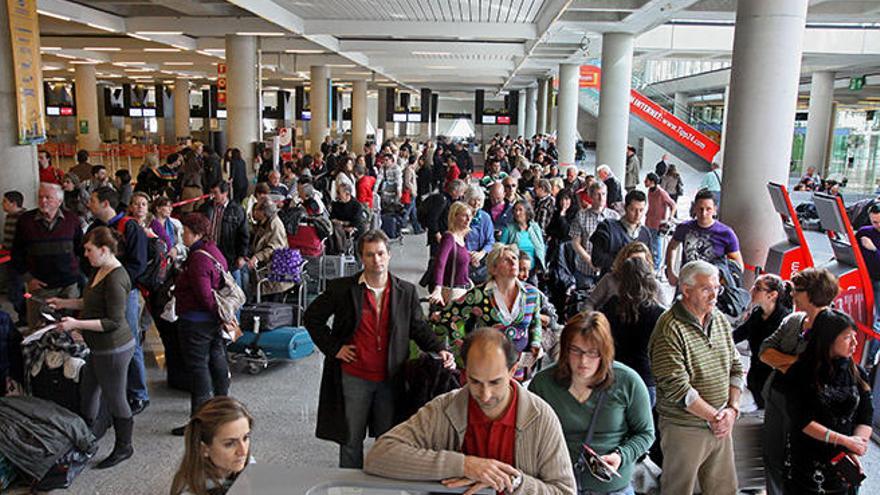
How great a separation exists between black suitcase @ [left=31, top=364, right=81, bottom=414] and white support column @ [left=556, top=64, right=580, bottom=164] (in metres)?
23.2

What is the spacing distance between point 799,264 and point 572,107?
1988 cm

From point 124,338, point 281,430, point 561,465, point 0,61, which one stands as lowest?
point 281,430

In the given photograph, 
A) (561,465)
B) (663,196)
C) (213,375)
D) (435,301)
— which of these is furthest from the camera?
(663,196)

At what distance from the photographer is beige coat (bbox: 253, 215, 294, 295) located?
856 centimetres

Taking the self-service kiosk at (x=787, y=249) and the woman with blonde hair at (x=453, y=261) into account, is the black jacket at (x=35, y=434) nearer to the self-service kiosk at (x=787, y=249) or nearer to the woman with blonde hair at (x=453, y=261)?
the woman with blonde hair at (x=453, y=261)

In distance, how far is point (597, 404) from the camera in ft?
10.9

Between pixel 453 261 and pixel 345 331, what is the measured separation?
242 centimetres

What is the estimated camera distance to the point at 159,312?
6777 millimetres

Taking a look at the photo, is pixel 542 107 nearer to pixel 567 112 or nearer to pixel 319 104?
pixel 319 104

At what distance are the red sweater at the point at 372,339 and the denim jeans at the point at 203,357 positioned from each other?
67.1 inches

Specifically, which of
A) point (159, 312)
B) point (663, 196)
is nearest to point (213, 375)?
point (159, 312)

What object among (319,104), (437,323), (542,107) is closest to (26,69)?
(437,323)

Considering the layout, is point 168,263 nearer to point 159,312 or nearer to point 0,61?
point 159,312

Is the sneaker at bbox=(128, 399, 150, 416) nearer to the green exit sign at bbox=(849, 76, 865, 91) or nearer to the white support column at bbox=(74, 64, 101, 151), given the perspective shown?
the green exit sign at bbox=(849, 76, 865, 91)
